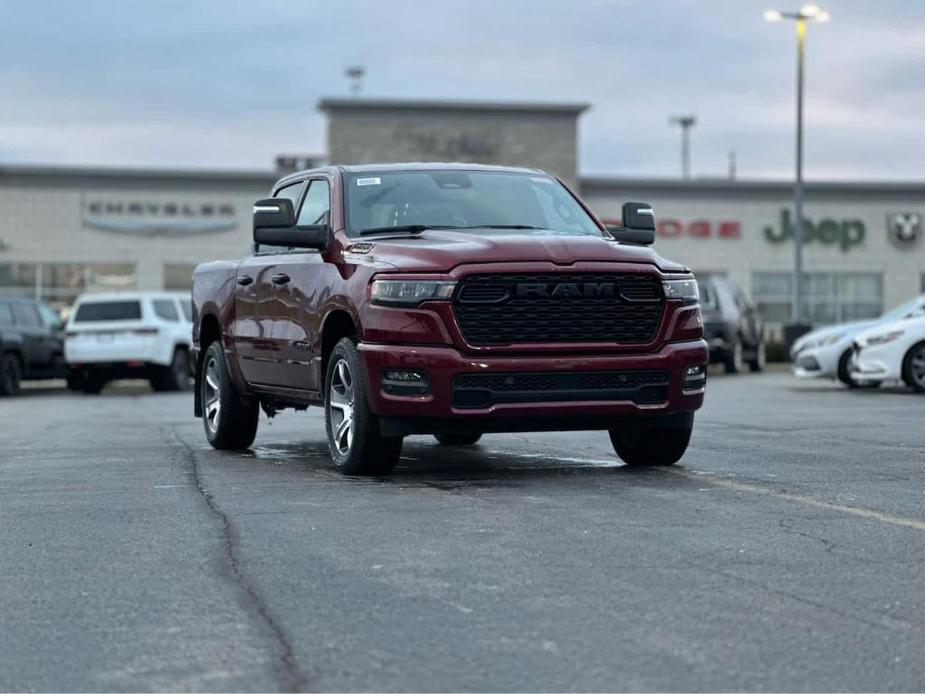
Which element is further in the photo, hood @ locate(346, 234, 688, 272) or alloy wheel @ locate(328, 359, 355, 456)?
alloy wheel @ locate(328, 359, 355, 456)

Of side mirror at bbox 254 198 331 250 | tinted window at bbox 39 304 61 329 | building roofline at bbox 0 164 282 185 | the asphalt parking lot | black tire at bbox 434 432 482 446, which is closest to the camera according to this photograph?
the asphalt parking lot

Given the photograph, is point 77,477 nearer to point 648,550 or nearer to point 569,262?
point 569,262

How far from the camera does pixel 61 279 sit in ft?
184

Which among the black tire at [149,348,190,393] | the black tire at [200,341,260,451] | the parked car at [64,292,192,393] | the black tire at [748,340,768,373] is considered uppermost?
the black tire at [200,341,260,451]

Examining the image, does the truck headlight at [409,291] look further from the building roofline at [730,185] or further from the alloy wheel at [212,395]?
the building roofline at [730,185]

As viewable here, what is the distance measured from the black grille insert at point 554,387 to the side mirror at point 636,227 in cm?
149

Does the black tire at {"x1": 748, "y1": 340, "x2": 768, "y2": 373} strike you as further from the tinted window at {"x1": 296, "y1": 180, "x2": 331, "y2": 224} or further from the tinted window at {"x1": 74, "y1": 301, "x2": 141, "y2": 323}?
the tinted window at {"x1": 296, "y1": 180, "x2": 331, "y2": 224}

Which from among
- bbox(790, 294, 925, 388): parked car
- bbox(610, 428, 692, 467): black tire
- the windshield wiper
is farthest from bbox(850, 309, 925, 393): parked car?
the windshield wiper

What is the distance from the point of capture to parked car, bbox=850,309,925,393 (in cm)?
2131

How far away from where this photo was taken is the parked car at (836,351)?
22844 mm

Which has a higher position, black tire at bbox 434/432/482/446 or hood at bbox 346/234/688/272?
hood at bbox 346/234/688/272

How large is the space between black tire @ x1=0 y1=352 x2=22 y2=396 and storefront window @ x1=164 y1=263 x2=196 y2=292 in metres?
29.1

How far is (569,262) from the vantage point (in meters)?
9.73

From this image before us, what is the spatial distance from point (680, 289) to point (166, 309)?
19803mm
